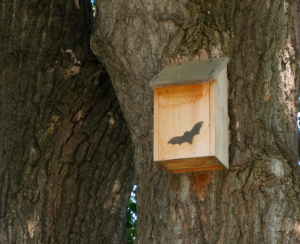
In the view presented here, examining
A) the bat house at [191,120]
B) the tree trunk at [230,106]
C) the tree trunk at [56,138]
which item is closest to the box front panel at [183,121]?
the bat house at [191,120]

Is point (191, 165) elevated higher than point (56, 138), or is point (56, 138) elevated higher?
point (56, 138)

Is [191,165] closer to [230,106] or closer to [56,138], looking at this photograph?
[230,106]

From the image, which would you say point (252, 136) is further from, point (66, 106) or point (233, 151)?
point (66, 106)

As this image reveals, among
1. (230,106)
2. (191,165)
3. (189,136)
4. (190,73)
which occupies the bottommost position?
(191,165)

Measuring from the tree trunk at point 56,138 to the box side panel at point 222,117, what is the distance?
92 cm

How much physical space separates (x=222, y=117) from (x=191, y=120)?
0.17 meters

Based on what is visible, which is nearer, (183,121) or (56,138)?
(183,121)

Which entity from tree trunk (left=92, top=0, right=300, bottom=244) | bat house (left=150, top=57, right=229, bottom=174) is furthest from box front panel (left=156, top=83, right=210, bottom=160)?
tree trunk (left=92, top=0, right=300, bottom=244)

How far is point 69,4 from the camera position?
3154 mm

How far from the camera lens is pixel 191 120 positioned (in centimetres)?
191

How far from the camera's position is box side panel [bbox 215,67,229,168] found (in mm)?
1913

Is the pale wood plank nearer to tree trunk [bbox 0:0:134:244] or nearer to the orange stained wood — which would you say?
the orange stained wood

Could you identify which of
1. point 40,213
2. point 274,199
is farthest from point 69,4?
point 274,199

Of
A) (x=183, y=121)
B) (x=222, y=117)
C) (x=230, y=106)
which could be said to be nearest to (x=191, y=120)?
(x=183, y=121)
